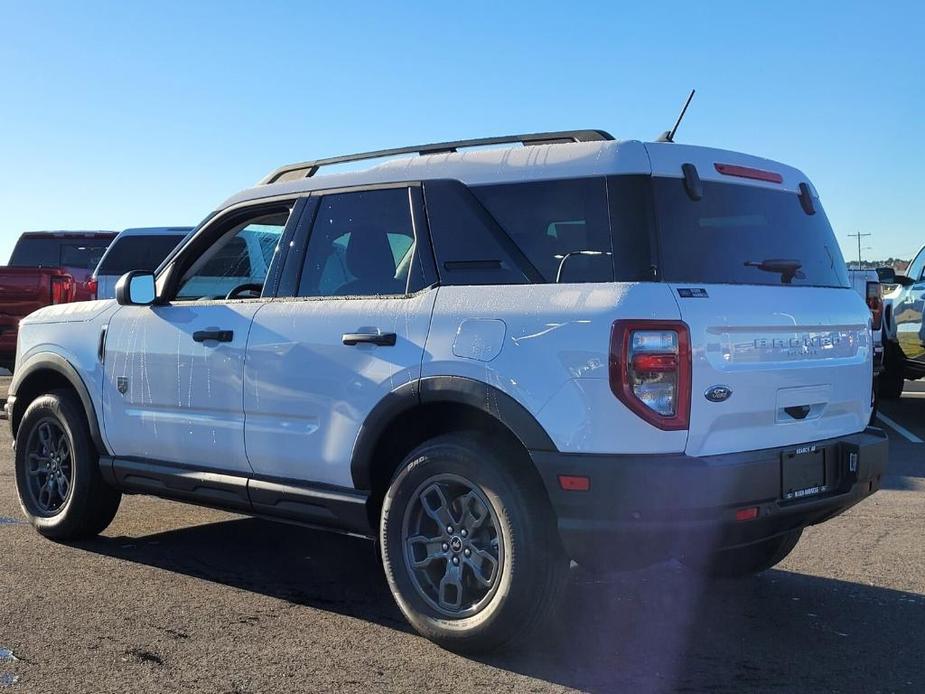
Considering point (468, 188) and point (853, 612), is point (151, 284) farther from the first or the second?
point (853, 612)

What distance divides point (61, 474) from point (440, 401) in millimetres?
2978

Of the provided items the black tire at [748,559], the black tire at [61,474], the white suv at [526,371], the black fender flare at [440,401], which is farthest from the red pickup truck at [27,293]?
the black tire at [748,559]

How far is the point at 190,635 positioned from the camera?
4.29 m

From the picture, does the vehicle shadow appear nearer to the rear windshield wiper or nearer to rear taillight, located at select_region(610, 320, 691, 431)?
rear taillight, located at select_region(610, 320, 691, 431)

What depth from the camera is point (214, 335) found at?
4977mm

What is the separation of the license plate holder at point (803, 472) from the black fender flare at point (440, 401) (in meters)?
0.92

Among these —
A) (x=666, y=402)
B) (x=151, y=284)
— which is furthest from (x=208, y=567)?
(x=666, y=402)

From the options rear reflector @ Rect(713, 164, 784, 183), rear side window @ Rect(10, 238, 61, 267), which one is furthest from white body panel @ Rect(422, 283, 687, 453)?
rear side window @ Rect(10, 238, 61, 267)

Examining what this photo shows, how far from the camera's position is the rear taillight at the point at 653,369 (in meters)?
3.60

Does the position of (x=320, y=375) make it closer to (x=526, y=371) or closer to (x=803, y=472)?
(x=526, y=371)

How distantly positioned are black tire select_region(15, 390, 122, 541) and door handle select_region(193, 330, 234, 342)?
1242mm

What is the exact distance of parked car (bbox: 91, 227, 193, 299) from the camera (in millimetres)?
11797

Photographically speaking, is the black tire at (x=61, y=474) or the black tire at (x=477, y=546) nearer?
the black tire at (x=477, y=546)

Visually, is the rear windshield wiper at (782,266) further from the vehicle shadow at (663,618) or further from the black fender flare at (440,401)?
the vehicle shadow at (663,618)
